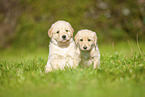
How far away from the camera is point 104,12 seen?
984 cm

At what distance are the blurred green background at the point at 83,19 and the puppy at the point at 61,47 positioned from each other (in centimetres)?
444

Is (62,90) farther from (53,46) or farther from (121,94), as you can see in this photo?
(53,46)

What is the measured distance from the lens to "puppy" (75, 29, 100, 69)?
166 inches

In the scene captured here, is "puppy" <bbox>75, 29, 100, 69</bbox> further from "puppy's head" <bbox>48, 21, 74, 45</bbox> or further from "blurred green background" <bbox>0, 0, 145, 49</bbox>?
"blurred green background" <bbox>0, 0, 145, 49</bbox>

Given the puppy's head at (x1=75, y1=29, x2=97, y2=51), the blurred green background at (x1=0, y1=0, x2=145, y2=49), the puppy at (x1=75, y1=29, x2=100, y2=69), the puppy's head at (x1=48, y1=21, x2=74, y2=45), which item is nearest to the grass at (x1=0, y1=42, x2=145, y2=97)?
the puppy at (x1=75, y1=29, x2=100, y2=69)

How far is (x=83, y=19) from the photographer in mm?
9320

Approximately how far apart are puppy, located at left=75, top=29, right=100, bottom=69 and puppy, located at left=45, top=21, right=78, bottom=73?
0.65 feet

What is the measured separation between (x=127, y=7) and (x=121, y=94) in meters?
7.94

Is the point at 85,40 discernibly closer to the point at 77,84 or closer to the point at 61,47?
the point at 61,47

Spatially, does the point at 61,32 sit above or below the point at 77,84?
above

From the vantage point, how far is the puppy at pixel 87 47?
13.8ft

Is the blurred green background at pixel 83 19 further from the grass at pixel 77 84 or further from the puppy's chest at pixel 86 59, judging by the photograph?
the grass at pixel 77 84

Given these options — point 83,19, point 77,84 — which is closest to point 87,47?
point 77,84

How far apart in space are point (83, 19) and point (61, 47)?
506cm
